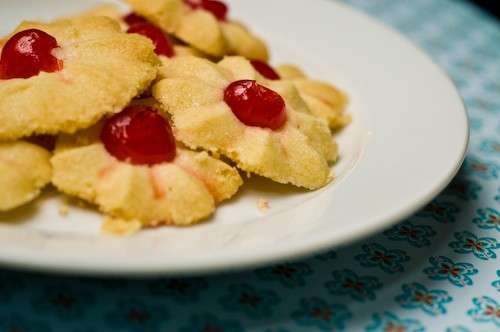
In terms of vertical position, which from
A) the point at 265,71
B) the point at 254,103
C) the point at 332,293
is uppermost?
the point at 254,103

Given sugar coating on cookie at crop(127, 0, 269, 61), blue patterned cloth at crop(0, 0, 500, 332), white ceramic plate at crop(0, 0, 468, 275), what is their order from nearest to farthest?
white ceramic plate at crop(0, 0, 468, 275), blue patterned cloth at crop(0, 0, 500, 332), sugar coating on cookie at crop(127, 0, 269, 61)

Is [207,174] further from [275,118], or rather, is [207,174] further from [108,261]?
[108,261]

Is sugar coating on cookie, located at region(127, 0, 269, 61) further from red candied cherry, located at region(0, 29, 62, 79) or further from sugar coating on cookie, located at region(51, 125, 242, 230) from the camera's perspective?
sugar coating on cookie, located at region(51, 125, 242, 230)

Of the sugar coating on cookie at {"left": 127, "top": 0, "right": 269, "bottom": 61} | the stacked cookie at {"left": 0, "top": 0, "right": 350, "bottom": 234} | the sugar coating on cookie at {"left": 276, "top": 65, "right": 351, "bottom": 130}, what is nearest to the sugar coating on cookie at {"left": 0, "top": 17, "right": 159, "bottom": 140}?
the stacked cookie at {"left": 0, "top": 0, "right": 350, "bottom": 234}

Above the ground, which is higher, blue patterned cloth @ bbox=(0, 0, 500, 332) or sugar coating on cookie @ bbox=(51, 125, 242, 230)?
sugar coating on cookie @ bbox=(51, 125, 242, 230)

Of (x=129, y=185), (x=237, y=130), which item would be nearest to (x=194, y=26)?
(x=237, y=130)

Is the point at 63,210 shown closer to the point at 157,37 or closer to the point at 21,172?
the point at 21,172

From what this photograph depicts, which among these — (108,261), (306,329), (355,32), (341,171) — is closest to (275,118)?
(341,171)
